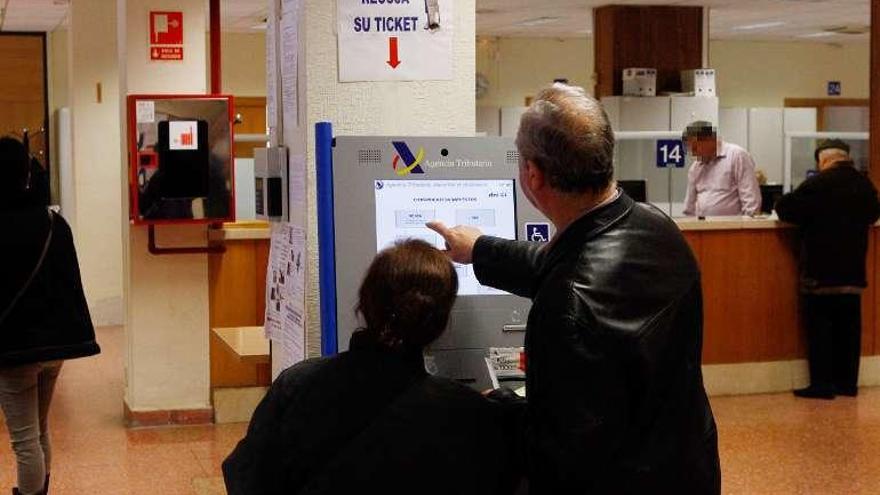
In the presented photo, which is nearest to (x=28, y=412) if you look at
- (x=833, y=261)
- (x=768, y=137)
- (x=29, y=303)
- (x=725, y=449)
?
(x=29, y=303)

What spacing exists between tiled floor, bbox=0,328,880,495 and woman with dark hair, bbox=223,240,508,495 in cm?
359

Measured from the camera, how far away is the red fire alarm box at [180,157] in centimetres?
677

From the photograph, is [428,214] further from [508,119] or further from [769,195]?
[508,119]

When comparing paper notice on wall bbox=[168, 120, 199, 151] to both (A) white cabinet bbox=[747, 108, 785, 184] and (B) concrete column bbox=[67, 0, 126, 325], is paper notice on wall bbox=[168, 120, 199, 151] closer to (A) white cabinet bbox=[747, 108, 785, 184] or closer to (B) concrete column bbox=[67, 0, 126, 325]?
(B) concrete column bbox=[67, 0, 126, 325]

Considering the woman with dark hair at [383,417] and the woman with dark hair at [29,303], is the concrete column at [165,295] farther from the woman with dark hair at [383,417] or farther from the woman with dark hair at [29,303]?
the woman with dark hair at [383,417]

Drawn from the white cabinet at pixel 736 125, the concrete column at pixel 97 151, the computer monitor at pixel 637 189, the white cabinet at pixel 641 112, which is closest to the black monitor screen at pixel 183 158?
the computer monitor at pixel 637 189

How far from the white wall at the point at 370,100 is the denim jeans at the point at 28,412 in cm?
157

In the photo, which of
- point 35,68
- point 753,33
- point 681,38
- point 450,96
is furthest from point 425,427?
point 753,33

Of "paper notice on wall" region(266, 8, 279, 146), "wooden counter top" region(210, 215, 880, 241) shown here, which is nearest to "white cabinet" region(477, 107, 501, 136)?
"wooden counter top" region(210, 215, 880, 241)

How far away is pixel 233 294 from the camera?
707 centimetres

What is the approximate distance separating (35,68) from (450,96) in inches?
493

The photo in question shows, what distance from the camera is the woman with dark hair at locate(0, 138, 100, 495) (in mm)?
4379

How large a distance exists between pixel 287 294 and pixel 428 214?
2.38 feet

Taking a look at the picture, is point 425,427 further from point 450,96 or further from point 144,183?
point 144,183
